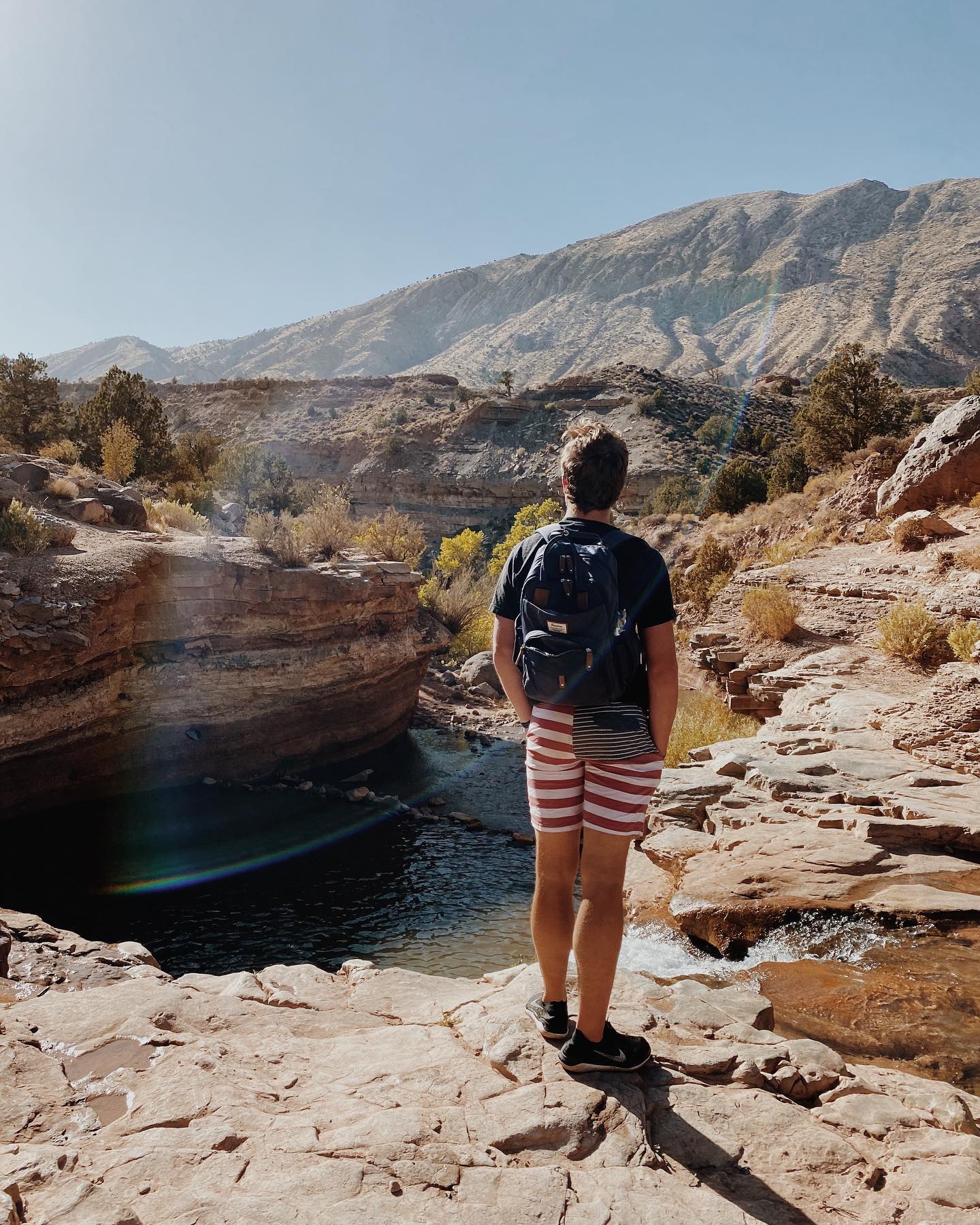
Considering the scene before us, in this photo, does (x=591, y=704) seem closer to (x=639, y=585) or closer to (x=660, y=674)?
(x=660, y=674)

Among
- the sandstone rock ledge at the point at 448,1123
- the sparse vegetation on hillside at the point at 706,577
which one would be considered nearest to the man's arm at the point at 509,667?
the sandstone rock ledge at the point at 448,1123

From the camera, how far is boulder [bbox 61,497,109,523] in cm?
1151

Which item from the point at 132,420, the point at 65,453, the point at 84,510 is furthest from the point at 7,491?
the point at 132,420

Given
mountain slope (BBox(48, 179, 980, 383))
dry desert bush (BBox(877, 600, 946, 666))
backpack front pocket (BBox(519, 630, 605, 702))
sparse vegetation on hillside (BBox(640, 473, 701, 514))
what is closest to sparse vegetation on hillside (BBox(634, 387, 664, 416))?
sparse vegetation on hillside (BBox(640, 473, 701, 514))

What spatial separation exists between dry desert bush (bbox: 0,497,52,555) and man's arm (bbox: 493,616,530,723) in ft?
29.9

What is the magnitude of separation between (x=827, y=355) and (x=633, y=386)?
65.9ft

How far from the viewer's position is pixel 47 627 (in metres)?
9.07

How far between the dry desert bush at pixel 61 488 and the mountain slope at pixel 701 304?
184ft

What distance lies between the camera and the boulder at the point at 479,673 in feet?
61.9

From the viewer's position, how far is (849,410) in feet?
72.3

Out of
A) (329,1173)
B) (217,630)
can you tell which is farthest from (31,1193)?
(217,630)

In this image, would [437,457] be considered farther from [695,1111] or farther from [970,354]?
[695,1111]

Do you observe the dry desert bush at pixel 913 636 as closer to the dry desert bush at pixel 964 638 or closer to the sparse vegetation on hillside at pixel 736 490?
the dry desert bush at pixel 964 638

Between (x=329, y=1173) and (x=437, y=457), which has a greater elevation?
Result: (x=437, y=457)
